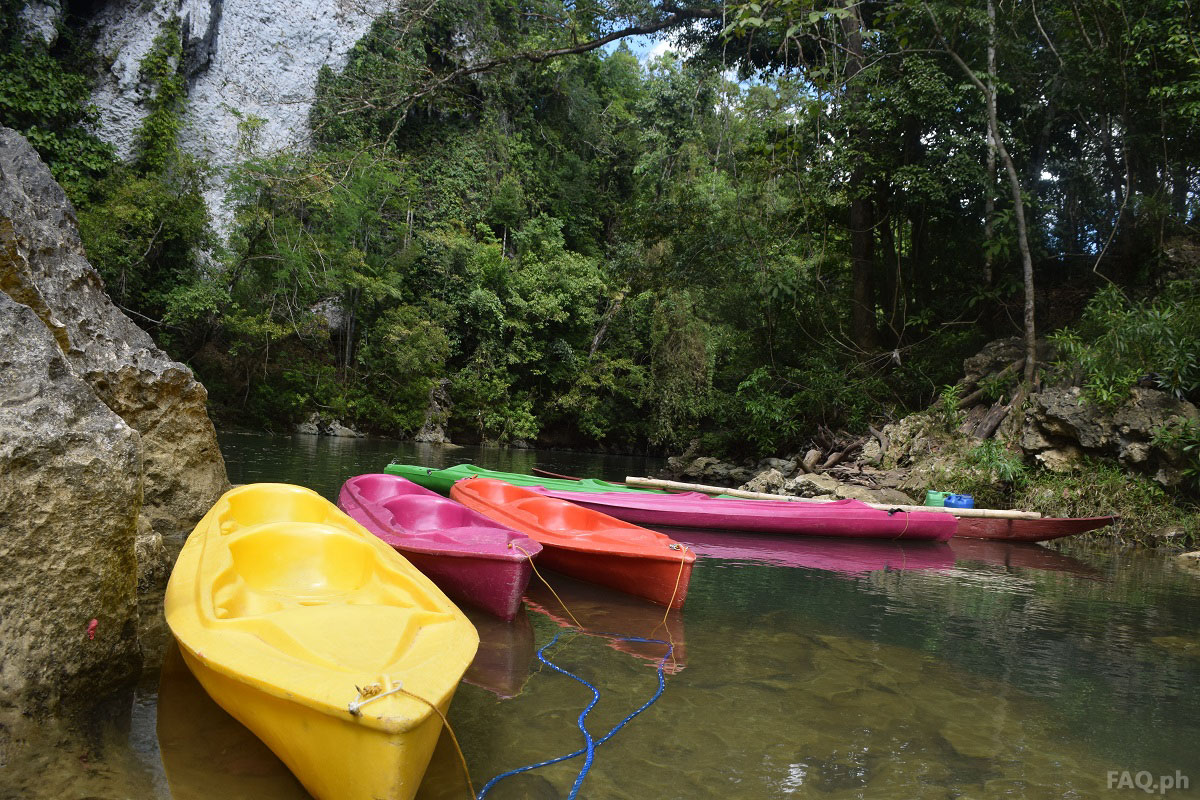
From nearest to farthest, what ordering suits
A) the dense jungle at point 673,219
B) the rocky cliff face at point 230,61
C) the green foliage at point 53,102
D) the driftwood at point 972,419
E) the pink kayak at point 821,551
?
the pink kayak at point 821,551 < the dense jungle at point 673,219 < the driftwood at point 972,419 < the green foliage at point 53,102 < the rocky cliff face at point 230,61

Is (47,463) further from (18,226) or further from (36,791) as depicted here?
(18,226)

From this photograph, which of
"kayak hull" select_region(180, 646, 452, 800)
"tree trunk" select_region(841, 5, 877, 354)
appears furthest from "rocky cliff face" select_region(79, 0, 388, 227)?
"kayak hull" select_region(180, 646, 452, 800)

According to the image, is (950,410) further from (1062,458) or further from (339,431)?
(339,431)

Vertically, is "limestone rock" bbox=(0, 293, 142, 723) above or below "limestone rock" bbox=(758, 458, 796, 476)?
above

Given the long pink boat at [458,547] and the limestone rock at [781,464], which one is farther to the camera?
the limestone rock at [781,464]

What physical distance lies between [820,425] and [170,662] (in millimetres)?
12412

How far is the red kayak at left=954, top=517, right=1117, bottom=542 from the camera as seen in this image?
27.5ft

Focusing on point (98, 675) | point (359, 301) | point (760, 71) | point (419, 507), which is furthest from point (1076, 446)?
point (359, 301)

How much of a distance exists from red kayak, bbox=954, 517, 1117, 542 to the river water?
7.75ft

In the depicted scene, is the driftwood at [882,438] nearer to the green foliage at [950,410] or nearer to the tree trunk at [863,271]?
the green foliage at [950,410]

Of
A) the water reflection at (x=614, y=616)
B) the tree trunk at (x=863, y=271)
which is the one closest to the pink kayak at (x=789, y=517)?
the water reflection at (x=614, y=616)

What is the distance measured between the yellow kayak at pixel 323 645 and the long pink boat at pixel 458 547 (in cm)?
77

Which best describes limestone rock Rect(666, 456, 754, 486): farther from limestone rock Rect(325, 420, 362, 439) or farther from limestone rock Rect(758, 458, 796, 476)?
limestone rock Rect(325, 420, 362, 439)

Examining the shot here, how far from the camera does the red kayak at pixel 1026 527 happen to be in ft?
27.5
